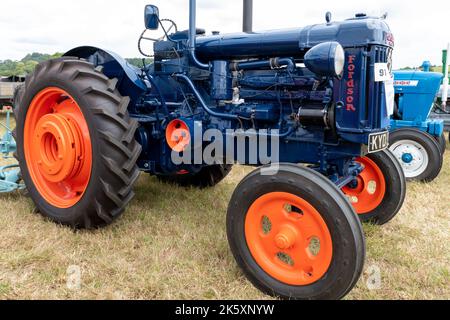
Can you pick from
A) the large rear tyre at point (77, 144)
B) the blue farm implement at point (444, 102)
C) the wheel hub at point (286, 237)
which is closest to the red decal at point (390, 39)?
the wheel hub at point (286, 237)

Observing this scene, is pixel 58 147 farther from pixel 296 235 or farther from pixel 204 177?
pixel 296 235

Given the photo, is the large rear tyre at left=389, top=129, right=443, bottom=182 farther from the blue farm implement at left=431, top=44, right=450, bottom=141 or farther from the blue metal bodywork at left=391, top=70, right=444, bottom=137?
the blue farm implement at left=431, top=44, right=450, bottom=141

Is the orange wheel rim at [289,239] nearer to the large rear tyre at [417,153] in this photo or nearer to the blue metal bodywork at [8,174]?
the blue metal bodywork at [8,174]

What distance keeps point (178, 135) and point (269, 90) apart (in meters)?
0.77

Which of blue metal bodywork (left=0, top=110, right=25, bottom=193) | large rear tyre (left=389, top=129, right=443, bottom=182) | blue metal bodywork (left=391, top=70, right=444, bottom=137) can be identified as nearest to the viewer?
blue metal bodywork (left=0, top=110, right=25, bottom=193)

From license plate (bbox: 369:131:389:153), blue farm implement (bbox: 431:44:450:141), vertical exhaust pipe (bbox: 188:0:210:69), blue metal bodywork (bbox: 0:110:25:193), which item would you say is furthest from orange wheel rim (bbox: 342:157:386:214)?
blue farm implement (bbox: 431:44:450:141)

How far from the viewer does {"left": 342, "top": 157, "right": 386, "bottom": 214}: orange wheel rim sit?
3.38m

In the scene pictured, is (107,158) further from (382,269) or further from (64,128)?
(382,269)

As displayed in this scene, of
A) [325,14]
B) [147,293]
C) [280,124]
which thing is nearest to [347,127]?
[280,124]

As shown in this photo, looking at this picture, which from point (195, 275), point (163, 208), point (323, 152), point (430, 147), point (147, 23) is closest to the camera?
point (195, 275)

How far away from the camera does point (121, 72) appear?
3.33 meters

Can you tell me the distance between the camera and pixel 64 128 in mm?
2984

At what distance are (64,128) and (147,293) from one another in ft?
4.58

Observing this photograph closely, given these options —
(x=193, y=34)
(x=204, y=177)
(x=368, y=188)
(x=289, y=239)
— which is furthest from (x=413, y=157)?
(x=289, y=239)
